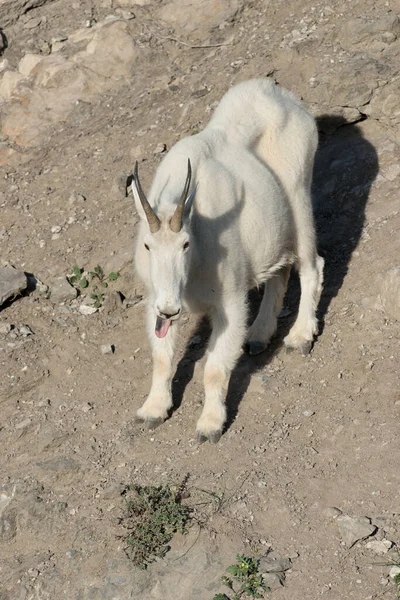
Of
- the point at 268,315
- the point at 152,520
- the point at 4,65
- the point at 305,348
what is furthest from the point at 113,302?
the point at 4,65

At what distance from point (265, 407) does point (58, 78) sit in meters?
6.20

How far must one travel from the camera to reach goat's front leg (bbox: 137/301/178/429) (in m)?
7.21

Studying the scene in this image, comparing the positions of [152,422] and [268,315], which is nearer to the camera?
[152,422]

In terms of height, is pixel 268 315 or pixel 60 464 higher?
pixel 60 464

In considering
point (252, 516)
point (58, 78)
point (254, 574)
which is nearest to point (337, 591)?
point (254, 574)

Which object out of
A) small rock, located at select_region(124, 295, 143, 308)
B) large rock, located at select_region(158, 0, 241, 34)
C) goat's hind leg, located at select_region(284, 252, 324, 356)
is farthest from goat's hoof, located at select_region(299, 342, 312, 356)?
large rock, located at select_region(158, 0, 241, 34)

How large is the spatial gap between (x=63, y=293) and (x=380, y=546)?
4.61m

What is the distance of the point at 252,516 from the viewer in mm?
6078

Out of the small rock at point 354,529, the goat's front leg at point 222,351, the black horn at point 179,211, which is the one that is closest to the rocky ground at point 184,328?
the small rock at point 354,529

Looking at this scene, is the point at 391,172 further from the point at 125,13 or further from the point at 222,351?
the point at 125,13

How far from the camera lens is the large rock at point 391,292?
305 inches

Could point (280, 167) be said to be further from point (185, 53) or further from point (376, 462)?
point (185, 53)

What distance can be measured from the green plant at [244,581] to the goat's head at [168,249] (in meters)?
1.69

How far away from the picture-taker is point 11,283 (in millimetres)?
8977
